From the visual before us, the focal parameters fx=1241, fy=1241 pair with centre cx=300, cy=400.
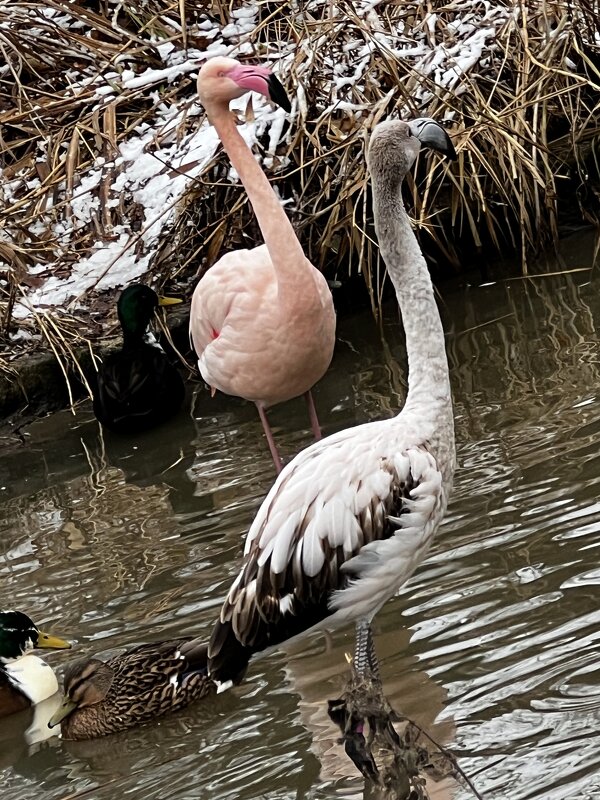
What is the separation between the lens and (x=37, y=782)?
4.06 metres

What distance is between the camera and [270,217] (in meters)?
5.61

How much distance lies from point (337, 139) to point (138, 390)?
2.13 m

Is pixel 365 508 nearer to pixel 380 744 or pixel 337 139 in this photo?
pixel 380 744

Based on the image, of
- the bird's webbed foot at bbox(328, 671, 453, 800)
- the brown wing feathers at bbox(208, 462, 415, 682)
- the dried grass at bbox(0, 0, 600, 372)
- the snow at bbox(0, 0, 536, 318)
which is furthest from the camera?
the snow at bbox(0, 0, 536, 318)

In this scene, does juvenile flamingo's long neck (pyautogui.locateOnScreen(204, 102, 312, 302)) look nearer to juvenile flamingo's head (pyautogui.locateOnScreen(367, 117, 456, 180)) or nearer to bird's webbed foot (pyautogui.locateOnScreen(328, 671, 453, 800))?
juvenile flamingo's head (pyautogui.locateOnScreen(367, 117, 456, 180))

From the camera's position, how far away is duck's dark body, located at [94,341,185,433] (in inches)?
277

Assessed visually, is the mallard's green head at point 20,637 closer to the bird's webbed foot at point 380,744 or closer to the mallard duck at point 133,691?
the mallard duck at point 133,691

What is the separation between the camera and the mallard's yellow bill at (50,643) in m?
4.71

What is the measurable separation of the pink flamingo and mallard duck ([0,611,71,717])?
151 centimetres

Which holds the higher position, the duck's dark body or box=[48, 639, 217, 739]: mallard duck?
the duck's dark body

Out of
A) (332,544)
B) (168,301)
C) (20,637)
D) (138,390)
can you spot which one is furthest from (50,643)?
(168,301)

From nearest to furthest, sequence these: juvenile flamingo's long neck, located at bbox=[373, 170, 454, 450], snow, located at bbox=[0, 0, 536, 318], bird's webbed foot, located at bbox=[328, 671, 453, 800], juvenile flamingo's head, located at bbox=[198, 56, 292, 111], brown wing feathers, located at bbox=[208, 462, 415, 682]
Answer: bird's webbed foot, located at bbox=[328, 671, 453, 800] → brown wing feathers, located at bbox=[208, 462, 415, 682] → juvenile flamingo's long neck, located at bbox=[373, 170, 454, 450] → juvenile flamingo's head, located at bbox=[198, 56, 292, 111] → snow, located at bbox=[0, 0, 536, 318]

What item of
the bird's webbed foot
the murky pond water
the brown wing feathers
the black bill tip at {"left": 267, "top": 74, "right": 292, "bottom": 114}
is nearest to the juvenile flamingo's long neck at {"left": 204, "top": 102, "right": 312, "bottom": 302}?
the black bill tip at {"left": 267, "top": 74, "right": 292, "bottom": 114}

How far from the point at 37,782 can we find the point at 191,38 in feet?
20.3
